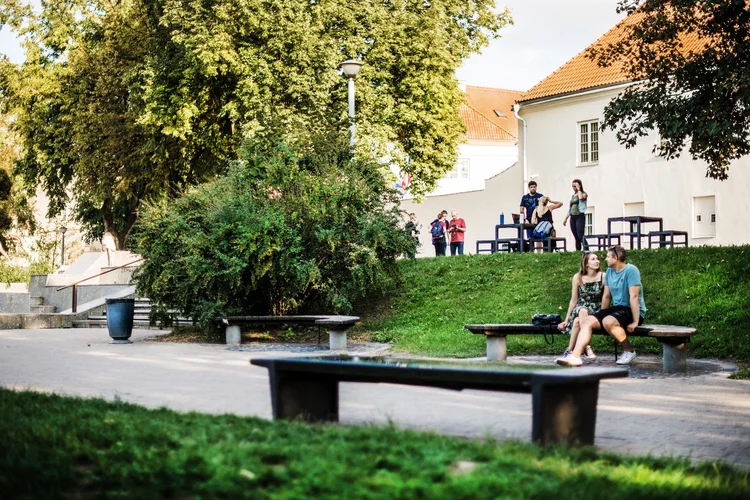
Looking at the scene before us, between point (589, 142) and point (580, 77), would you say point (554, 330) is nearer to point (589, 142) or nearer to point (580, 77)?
point (589, 142)

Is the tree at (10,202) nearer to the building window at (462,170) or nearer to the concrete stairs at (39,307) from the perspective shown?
the concrete stairs at (39,307)

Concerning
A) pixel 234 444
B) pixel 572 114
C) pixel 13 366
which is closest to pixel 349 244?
pixel 13 366

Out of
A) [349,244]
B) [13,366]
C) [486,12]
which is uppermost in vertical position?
[486,12]

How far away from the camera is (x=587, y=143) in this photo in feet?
128

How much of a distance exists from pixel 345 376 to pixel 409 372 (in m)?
0.67

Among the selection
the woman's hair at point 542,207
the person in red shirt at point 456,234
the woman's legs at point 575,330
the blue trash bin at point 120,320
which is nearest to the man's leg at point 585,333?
the woman's legs at point 575,330

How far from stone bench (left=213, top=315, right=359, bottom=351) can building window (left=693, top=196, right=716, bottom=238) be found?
19472 millimetres

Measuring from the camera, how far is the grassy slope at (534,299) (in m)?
16.1

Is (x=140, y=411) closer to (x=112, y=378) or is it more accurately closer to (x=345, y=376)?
(x=345, y=376)

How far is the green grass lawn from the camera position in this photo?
5059mm

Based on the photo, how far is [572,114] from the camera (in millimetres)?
39469

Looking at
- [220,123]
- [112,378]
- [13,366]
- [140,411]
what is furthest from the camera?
[220,123]

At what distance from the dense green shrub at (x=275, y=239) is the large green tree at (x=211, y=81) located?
393 inches

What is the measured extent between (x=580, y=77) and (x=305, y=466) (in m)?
36.1
